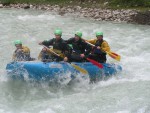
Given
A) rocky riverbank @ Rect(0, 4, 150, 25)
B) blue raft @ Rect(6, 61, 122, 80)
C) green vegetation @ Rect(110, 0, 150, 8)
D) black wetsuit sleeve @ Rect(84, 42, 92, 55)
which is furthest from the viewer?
green vegetation @ Rect(110, 0, 150, 8)

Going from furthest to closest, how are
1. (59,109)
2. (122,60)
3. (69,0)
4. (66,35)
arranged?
1. (69,0)
2. (66,35)
3. (122,60)
4. (59,109)

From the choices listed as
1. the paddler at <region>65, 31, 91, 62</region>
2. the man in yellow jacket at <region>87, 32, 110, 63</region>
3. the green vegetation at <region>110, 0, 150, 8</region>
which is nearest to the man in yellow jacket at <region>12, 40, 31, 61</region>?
the paddler at <region>65, 31, 91, 62</region>

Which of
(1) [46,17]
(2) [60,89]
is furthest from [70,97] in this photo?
(1) [46,17]

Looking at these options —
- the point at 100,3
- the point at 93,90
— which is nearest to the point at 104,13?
the point at 100,3

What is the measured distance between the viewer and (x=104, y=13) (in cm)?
2028

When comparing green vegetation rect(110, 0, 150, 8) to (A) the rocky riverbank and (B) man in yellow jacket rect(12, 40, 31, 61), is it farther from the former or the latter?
(B) man in yellow jacket rect(12, 40, 31, 61)

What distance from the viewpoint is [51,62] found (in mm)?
10898

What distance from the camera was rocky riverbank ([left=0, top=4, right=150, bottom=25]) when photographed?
19.0m

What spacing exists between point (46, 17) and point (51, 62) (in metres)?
10.0

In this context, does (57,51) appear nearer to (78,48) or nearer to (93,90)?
(78,48)

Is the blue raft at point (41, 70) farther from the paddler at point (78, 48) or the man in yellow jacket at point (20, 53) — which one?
the man in yellow jacket at point (20, 53)

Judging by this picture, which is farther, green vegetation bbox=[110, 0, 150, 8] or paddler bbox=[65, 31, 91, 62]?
green vegetation bbox=[110, 0, 150, 8]

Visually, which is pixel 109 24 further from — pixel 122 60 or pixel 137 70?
pixel 137 70

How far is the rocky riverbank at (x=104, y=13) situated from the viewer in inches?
747
